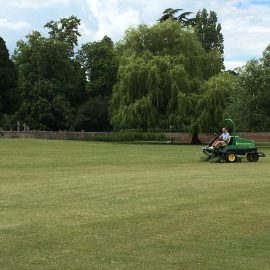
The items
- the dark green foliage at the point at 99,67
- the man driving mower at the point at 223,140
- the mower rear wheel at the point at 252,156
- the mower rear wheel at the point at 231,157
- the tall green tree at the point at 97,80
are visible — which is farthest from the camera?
the dark green foliage at the point at 99,67

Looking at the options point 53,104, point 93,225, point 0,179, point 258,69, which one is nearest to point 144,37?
point 258,69

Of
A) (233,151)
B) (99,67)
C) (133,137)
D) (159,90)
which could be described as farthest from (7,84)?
(233,151)

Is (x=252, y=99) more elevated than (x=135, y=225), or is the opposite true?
(x=252, y=99)

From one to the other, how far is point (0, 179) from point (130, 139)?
4693cm

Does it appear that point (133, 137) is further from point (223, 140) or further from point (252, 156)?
point (223, 140)

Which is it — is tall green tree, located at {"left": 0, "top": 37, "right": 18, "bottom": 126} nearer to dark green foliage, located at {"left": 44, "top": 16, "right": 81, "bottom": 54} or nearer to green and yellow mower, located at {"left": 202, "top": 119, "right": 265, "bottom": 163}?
dark green foliage, located at {"left": 44, "top": 16, "right": 81, "bottom": 54}

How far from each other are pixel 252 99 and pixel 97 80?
39.2 meters

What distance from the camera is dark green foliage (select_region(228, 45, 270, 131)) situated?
4622cm

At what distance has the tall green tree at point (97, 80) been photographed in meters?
76.1

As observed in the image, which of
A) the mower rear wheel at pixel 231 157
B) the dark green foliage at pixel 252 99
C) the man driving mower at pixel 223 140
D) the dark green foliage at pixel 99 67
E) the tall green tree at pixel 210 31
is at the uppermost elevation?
the tall green tree at pixel 210 31

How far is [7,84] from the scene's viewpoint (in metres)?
72.8

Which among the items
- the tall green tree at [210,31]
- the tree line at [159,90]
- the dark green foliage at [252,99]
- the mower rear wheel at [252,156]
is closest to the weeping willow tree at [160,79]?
the tree line at [159,90]

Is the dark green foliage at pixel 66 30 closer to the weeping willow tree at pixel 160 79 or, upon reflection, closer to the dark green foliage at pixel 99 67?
the dark green foliage at pixel 99 67

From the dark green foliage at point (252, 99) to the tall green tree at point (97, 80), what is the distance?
1214 inches
